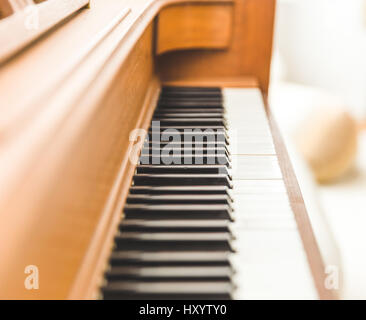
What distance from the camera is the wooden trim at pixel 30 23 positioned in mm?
941

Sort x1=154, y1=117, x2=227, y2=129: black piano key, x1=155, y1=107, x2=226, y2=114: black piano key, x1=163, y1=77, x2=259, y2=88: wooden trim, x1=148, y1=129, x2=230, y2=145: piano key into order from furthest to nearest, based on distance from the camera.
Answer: x1=163, y1=77, x2=259, y2=88: wooden trim < x1=155, y1=107, x2=226, y2=114: black piano key < x1=154, y1=117, x2=227, y2=129: black piano key < x1=148, y1=129, x2=230, y2=145: piano key

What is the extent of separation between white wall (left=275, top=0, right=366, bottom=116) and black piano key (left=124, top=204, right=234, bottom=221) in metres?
3.78

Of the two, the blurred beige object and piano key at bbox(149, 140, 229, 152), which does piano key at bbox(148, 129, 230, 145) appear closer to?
piano key at bbox(149, 140, 229, 152)

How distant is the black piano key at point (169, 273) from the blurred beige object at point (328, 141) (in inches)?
85.6

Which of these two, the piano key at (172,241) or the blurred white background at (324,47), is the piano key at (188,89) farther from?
the blurred white background at (324,47)

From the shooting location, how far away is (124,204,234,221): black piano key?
110 centimetres

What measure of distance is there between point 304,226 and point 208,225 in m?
0.22

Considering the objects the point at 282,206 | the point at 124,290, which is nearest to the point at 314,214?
the point at 282,206

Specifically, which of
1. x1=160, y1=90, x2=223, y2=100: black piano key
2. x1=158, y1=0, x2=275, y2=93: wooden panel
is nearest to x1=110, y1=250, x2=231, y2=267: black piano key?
x1=160, y1=90, x2=223, y2=100: black piano key

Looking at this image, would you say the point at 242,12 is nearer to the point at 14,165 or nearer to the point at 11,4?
the point at 11,4

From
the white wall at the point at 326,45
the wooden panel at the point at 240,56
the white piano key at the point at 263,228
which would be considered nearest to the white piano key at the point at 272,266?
the white piano key at the point at 263,228

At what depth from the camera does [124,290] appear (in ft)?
2.83
